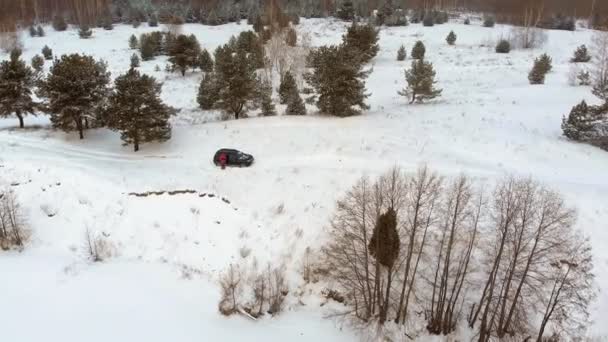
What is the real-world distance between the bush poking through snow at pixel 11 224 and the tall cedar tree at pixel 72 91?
8445 millimetres

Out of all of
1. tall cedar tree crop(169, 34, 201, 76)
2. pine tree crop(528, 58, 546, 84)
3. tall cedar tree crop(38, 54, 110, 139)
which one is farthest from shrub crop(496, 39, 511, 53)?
tall cedar tree crop(38, 54, 110, 139)

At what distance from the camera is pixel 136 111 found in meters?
28.4

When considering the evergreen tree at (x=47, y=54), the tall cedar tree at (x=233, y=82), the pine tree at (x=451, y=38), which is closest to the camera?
the tall cedar tree at (x=233, y=82)

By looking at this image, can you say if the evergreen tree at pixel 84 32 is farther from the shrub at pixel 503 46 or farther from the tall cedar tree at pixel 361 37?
the shrub at pixel 503 46

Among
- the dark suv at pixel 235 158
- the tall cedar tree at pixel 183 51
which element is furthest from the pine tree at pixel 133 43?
the dark suv at pixel 235 158

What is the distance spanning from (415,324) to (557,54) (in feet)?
171

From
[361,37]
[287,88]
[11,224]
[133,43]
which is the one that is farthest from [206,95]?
[133,43]

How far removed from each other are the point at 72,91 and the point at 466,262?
2908 centimetres

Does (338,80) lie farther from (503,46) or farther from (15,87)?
(503,46)

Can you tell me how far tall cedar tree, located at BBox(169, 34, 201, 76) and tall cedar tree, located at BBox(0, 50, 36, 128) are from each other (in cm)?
1815

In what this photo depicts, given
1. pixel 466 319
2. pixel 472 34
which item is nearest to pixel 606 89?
pixel 466 319

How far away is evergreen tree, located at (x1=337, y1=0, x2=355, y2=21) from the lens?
73.1 meters

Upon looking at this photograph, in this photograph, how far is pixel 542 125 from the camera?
31.1 m

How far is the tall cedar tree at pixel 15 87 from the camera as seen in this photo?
1222 inches
